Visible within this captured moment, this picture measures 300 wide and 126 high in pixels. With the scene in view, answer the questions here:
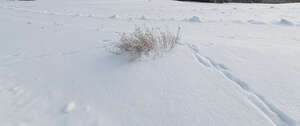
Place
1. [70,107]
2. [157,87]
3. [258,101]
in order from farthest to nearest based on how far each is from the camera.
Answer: [157,87] < [70,107] < [258,101]

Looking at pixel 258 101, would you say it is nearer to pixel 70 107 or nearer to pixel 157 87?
pixel 157 87

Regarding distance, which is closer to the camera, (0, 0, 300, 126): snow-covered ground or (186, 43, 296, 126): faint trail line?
(186, 43, 296, 126): faint trail line

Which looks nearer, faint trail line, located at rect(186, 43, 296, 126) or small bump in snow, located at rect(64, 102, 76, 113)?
faint trail line, located at rect(186, 43, 296, 126)

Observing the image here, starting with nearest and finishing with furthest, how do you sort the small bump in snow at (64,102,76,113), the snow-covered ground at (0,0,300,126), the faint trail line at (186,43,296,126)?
the faint trail line at (186,43,296,126)
the snow-covered ground at (0,0,300,126)
the small bump in snow at (64,102,76,113)

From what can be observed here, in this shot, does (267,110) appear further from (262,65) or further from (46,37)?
(46,37)

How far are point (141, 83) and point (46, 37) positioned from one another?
2.86m

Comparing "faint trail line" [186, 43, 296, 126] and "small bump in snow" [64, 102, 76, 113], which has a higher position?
"faint trail line" [186, 43, 296, 126]

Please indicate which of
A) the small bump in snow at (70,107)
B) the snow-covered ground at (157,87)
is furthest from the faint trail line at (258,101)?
the small bump in snow at (70,107)

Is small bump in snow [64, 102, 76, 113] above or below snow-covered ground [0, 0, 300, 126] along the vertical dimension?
below

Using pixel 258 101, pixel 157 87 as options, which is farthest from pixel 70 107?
pixel 258 101

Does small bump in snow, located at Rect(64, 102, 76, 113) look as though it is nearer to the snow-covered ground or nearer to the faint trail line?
the snow-covered ground

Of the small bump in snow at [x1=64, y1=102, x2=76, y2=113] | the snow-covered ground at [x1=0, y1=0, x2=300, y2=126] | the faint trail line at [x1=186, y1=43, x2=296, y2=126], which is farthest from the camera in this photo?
the small bump in snow at [x1=64, y1=102, x2=76, y2=113]

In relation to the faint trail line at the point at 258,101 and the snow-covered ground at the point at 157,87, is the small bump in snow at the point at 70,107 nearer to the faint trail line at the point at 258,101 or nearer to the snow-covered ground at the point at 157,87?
the snow-covered ground at the point at 157,87

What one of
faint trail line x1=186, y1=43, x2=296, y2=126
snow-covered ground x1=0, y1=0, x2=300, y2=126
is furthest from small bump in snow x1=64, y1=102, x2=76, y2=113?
faint trail line x1=186, y1=43, x2=296, y2=126
